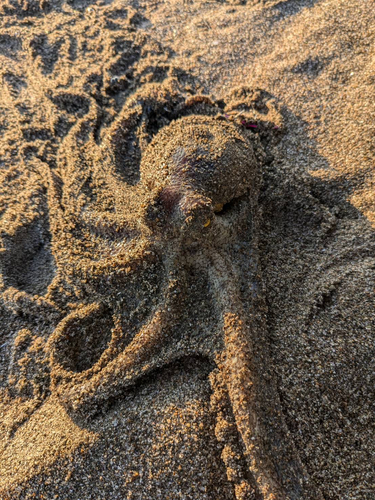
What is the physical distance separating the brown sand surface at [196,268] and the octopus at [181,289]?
0.01 metres

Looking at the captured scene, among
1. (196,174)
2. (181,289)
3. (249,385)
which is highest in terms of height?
(196,174)

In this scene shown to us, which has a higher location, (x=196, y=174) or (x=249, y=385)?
(x=196, y=174)

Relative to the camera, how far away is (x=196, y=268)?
2289mm

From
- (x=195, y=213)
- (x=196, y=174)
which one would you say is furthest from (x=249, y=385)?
(x=196, y=174)

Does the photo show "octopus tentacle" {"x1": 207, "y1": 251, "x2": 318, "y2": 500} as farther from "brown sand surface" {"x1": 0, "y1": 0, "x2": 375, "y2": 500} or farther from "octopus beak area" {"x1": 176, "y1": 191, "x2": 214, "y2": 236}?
"octopus beak area" {"x1": 176, "y1": 191, "x2": 214, "y2": 236}

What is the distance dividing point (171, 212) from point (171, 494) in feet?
5.23

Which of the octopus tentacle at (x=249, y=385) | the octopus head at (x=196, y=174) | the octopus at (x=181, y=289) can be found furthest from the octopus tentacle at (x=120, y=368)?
the octopus head at (x=196, y=174)

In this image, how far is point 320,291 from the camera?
2.34 m

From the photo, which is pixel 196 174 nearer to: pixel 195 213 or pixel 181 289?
pixel 195 213

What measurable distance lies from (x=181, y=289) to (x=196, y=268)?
18 cm

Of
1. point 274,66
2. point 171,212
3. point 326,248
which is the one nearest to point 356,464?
point 326,248

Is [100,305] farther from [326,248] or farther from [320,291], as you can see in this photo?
[326,248]

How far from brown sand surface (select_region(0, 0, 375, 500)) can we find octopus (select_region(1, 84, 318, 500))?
1 centimetres

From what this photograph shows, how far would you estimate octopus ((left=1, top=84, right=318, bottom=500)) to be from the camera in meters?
1.87
